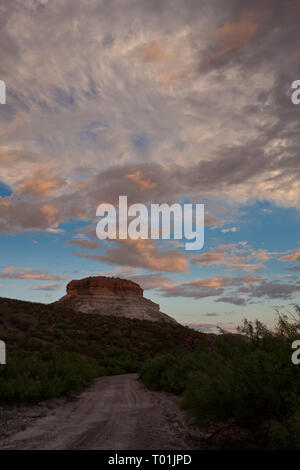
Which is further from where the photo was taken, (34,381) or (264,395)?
(34,381)

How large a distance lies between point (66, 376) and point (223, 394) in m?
13.4

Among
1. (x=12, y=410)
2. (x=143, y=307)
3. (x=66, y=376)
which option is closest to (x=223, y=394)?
(x=12, y=410)

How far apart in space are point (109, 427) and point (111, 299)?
320 ft

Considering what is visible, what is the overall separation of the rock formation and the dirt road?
7410 centimetres

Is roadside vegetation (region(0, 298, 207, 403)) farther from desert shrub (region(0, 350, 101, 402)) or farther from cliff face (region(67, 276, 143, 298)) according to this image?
cliff face (region(67, 276, 143, 298))

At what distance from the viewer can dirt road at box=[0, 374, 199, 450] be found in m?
8.13

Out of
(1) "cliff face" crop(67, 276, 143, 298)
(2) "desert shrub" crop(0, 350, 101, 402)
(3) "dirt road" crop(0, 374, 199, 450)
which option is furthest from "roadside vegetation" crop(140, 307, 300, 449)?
(1) "cliff face" crop(67, 276, 143, 298)

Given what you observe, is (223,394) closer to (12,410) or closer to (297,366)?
(297,366)

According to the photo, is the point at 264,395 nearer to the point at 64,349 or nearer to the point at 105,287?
the point at 64,349

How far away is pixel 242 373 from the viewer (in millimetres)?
7758

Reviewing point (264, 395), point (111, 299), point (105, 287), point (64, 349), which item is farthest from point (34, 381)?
point (105, 287)

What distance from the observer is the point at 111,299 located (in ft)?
→ 348

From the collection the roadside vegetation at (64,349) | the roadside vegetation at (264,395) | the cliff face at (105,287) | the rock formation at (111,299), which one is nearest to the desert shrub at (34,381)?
the roadside vegetation at (64,349)
